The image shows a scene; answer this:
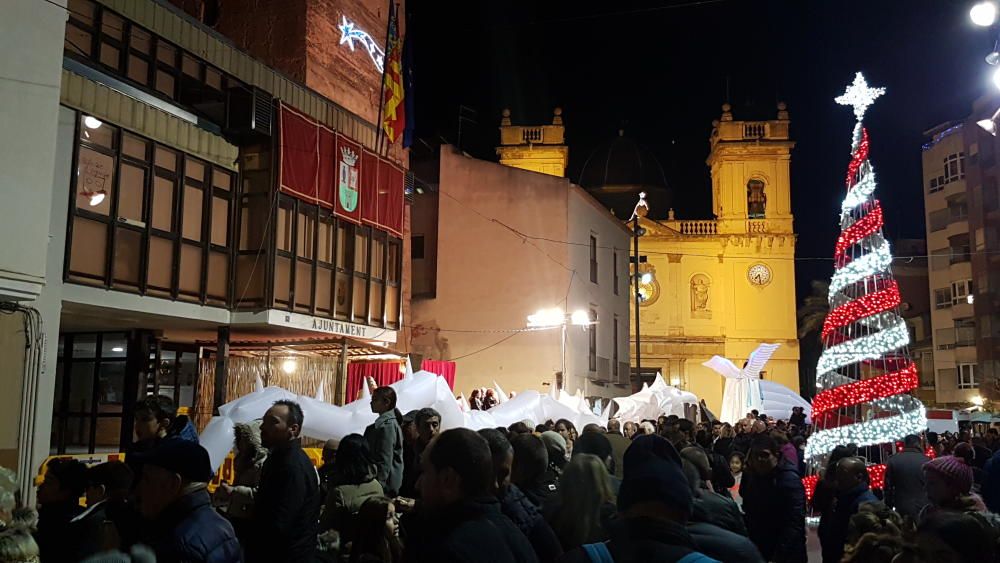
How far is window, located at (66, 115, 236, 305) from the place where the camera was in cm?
1499

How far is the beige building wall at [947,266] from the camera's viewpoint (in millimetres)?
49000

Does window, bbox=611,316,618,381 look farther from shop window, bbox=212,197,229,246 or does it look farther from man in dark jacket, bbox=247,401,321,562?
man in dark jacket, bbox=247,401,321,562

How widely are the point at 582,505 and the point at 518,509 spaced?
36 cm

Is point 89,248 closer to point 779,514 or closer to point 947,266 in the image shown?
point 779,514

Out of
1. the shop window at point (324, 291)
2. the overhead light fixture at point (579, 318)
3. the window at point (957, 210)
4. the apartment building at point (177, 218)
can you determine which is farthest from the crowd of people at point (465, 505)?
the window at point (957, 210)

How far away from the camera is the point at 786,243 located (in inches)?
1937

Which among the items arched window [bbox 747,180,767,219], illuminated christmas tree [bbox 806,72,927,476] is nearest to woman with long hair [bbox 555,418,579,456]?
illuminated christmas tree [bbox 806,72,927,476]

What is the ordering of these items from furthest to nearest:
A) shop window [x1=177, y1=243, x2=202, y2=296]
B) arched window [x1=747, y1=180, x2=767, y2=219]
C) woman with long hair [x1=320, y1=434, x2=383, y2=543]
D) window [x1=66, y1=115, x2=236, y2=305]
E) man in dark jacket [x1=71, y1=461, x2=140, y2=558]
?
arched window [x1=747, y1=180, x2=767, y2=219]
shop window [x1=177, y1=243, x2=202, y2=296]
window [x1=66, y1=115, x2=236, y2=305]
woman with long hair [x1=320, y1=434, x2=383, y2=543]
man in dark jacket [x1=71, y1=461, x2=140, y2=558]

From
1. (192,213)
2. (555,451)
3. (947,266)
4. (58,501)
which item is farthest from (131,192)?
(947,266)

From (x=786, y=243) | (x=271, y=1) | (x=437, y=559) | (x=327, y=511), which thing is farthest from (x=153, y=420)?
(x=786, y=243)

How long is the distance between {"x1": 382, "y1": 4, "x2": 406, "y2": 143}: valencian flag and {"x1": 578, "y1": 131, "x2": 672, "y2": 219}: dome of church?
3204 cm

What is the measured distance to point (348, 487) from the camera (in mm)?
6293

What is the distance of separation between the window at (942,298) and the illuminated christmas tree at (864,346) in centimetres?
3914

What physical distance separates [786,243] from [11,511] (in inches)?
1904
